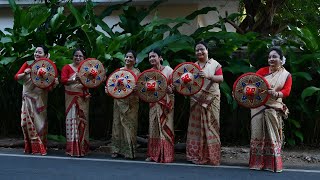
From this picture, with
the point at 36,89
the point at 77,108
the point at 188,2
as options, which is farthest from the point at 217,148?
the point at 188,2

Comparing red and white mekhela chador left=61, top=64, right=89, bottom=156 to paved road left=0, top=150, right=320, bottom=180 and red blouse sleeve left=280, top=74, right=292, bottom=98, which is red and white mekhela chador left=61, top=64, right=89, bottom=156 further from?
red blouse sleeve left=280, top=74, right=292, bottom=98

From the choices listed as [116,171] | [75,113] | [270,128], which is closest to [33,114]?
[75,113]

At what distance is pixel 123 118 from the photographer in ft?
21.3

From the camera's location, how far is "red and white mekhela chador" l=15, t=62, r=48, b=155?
6.75 m

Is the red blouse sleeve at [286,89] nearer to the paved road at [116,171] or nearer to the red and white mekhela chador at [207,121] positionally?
the red and white mekhela chador at [207,121]

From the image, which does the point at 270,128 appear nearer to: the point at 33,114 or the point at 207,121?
the point at 207,121

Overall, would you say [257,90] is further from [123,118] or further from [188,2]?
[188,2]

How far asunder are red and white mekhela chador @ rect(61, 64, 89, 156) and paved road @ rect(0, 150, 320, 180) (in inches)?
10.4

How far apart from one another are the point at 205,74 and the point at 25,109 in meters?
2.73

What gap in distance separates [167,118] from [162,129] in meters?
0.17

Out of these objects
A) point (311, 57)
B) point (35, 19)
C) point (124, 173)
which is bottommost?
point (124, 173)

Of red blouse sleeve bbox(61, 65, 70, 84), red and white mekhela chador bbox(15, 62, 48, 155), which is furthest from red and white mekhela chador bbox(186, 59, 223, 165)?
red and white mekhela chador bbox(15, 62, 48, 155)

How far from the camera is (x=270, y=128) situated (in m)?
5.74

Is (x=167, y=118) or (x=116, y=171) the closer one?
(x=116, y=171)
